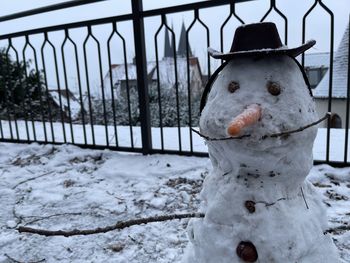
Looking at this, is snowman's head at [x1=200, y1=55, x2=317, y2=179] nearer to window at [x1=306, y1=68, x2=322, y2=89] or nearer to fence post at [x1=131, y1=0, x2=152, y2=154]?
fence post at [x1=131, y1=0, x2=152, y2=154]

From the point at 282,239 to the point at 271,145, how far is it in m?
0.30

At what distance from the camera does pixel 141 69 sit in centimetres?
317

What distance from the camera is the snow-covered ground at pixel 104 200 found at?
69.8 inches

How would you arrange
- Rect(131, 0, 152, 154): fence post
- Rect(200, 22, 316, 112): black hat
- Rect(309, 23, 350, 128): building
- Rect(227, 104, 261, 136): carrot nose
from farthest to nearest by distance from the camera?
Rect(309, 23, 350, 128): building < Rect(131, 0, 152, 154): fence post < Rect(200, 22, 316, 112): black hat < Rect(227, 104, 261, 136): carrot nose

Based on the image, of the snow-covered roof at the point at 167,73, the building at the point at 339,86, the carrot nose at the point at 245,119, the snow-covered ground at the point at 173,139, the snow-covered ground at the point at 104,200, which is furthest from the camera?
the building at the point at 339,86

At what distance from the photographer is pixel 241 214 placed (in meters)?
1.05

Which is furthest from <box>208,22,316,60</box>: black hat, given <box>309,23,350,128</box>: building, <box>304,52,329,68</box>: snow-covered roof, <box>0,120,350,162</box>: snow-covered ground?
<box>304,52,329,68</box>: snow-covered roof

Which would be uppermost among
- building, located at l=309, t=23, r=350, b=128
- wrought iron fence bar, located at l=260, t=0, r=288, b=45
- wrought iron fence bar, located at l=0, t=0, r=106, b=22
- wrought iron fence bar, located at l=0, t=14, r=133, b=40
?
wrought iron fence bar, located at l=0, t=0, r=106, b=22

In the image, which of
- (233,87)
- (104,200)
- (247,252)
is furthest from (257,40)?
(104,200)

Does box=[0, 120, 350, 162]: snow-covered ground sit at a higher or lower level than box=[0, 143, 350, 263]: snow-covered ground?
higher

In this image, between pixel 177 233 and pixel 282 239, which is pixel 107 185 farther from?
pixel 282 239

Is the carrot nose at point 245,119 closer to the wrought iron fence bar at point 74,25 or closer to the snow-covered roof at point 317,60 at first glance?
the wrought iron fence bar at point 74,25

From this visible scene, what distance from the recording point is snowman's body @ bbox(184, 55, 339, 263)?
3.31 feet

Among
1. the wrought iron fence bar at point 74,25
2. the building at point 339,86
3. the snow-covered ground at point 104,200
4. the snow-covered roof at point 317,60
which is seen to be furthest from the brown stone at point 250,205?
the snow-covered roof at point 317,60
